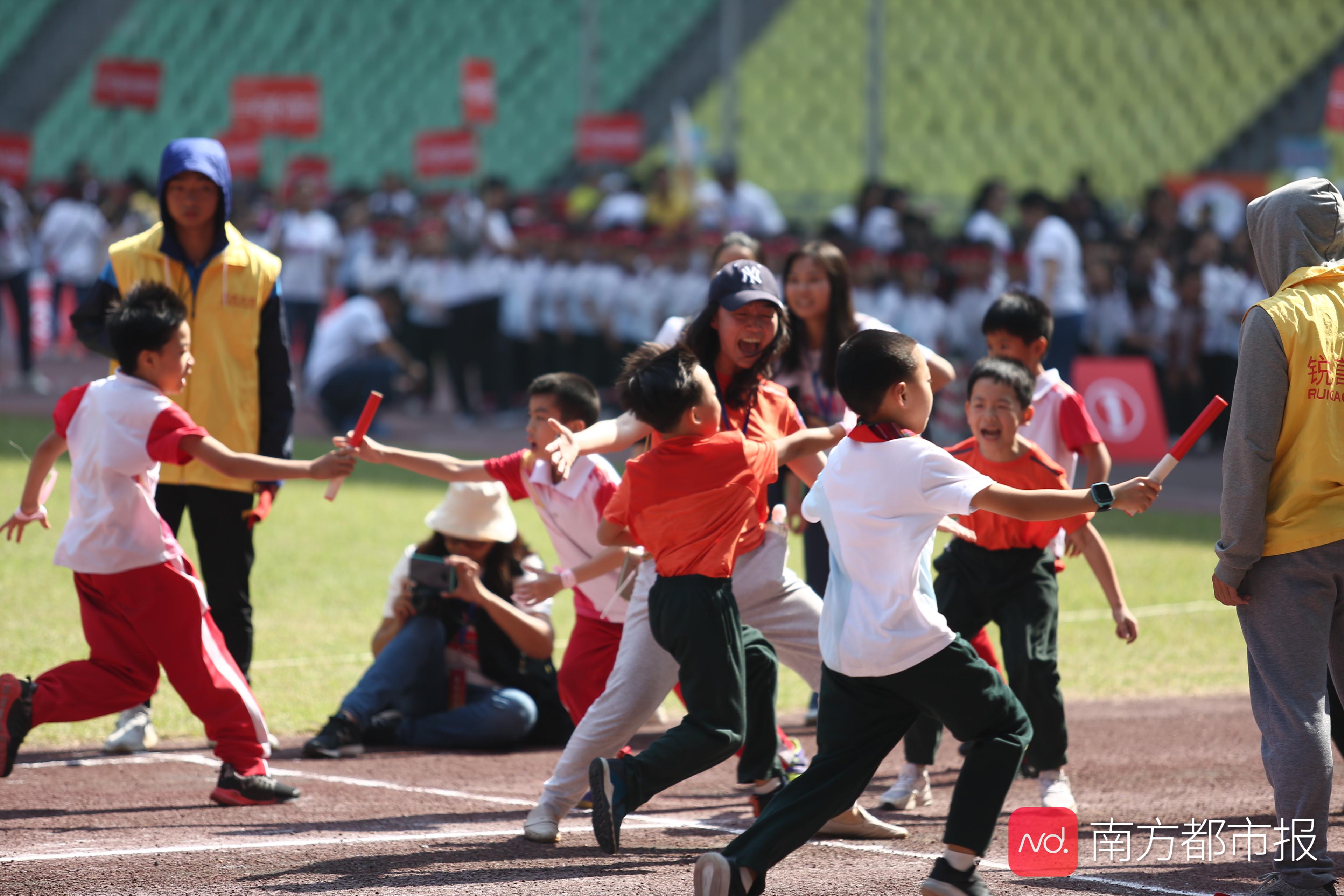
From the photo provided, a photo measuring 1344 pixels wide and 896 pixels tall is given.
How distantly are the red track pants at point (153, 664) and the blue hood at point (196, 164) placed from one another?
5.46 feet

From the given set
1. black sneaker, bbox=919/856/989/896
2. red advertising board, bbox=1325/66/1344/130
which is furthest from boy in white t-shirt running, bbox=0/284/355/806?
red advertising board, bbox=1325/66/1344/130

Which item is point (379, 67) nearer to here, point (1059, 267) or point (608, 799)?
point (1059, 267)

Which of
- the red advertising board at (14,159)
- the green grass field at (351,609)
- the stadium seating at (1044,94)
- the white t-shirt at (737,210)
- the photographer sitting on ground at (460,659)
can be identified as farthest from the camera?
the stadium seating at (1044,94)

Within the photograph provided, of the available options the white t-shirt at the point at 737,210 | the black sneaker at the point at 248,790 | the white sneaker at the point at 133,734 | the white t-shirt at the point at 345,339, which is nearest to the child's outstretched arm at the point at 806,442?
the black sneaker at the point at 248,790

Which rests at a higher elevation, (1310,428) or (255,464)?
(1310,428)

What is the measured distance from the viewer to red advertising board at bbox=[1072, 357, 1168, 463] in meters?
15.7

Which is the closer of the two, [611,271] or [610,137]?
[611,271]

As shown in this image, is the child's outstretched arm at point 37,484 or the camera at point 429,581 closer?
the child's outstretched arm at point 37,484

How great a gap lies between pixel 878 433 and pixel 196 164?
10.8 feet

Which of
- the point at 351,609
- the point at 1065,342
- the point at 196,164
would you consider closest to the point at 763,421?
the point at 196,164

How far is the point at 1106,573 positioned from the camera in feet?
18.6

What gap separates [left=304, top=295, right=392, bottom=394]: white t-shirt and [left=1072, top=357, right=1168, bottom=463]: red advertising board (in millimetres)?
6915

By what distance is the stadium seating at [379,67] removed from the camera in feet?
117

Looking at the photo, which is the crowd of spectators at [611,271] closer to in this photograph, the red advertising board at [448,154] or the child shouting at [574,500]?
the red advertising board at [448,154]
